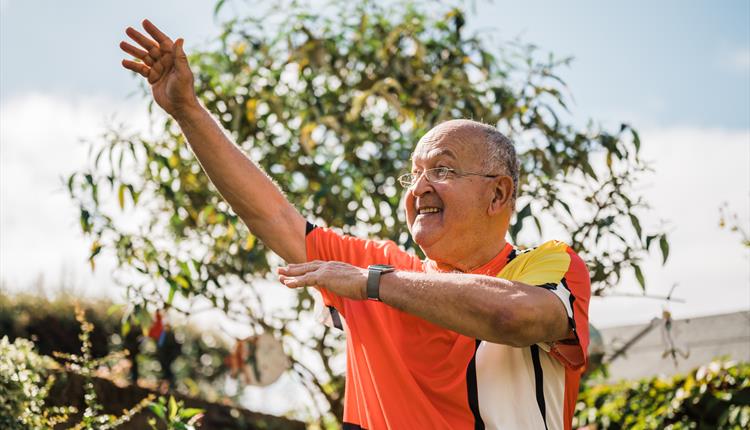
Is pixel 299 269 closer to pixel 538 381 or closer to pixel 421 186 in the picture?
pixel 421 186

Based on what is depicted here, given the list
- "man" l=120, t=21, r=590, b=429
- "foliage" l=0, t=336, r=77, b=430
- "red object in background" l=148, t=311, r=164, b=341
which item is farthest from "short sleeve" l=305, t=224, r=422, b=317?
"red object in background" l=148, t=311, r=164, b=341

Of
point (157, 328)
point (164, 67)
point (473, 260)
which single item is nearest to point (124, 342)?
point (157, 328)

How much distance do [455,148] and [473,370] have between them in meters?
0.62

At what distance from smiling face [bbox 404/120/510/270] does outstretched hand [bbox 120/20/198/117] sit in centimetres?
73

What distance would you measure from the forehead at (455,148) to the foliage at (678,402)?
9.03 feet

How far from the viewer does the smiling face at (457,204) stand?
2.21 meters

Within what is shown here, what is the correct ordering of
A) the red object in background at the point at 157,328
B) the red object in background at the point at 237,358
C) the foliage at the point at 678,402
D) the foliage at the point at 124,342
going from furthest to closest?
1. the foliage at the point at 124,342
2. the foliage at the point at 678,402
3. the red object in background at the point at 237,358
4. the red object in background at the point at 157,328

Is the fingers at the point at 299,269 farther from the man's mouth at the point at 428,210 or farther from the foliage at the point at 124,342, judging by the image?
the foliage at the point at 124,342

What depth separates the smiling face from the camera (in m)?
2.21

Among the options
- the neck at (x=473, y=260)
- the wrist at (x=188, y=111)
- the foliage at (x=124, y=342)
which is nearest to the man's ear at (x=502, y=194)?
the neck at (x=473, y=260)

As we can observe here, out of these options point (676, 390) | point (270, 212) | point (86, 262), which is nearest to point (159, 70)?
point (270, 212)

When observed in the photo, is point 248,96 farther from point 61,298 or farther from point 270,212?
point 61,298

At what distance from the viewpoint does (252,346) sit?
163 inches

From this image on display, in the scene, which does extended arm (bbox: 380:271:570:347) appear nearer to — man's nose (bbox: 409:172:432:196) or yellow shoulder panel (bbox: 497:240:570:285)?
yellow shoulder panel (bbox: 497:240:570:285)
